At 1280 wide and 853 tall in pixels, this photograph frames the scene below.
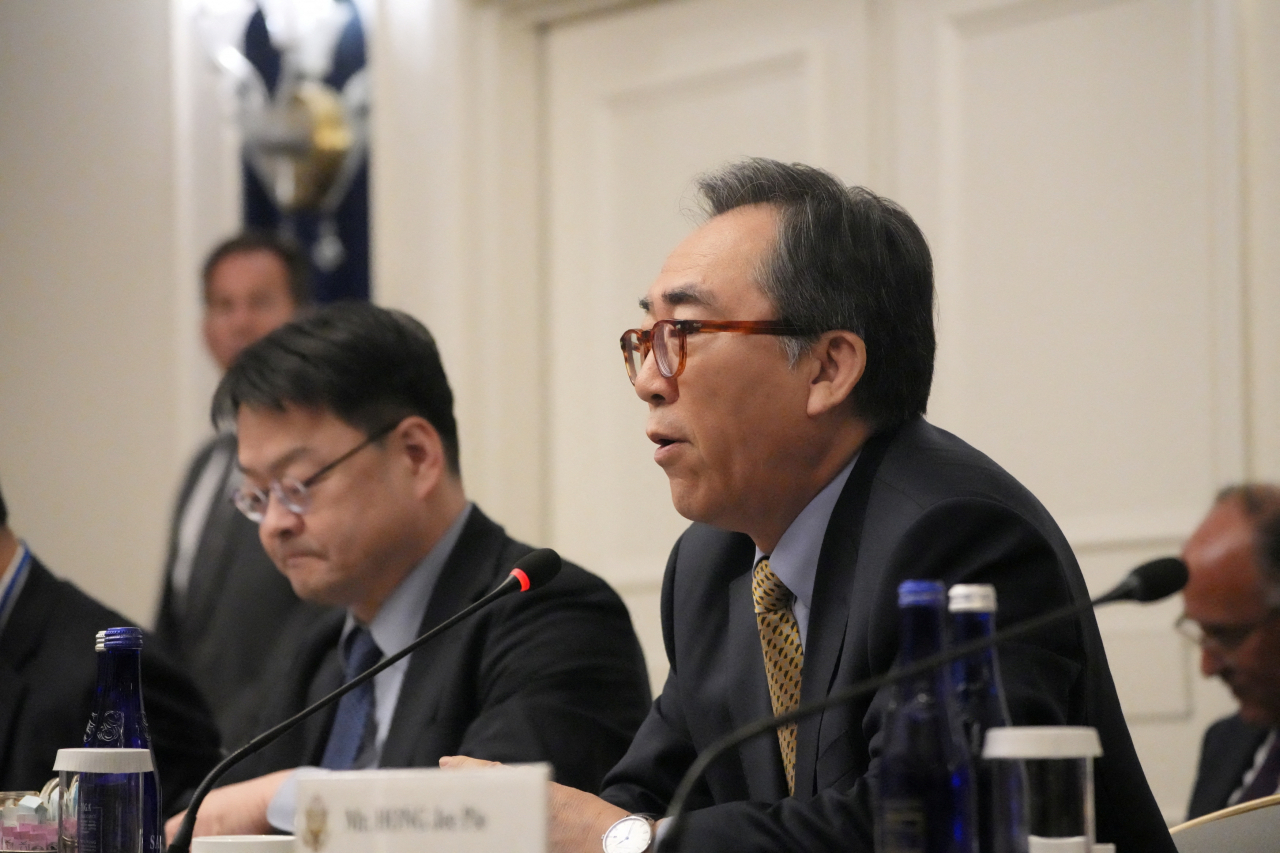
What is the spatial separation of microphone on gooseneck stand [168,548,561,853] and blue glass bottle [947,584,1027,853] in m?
0.56

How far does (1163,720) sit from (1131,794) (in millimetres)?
1800

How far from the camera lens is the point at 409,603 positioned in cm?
244

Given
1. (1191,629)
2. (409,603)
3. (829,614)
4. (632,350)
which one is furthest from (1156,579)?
(1191,629)

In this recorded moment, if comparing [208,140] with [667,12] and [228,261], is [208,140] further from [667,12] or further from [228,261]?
[667,12]

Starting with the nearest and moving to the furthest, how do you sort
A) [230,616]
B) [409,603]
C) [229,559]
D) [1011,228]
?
[409,603]
[1011,228]
[230,616]
[229,559]

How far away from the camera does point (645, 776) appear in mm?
1901

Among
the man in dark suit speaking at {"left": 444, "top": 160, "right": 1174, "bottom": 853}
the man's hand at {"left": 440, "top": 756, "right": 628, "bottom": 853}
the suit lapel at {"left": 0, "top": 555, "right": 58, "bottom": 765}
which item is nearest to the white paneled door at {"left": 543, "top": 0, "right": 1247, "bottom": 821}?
the man in dark suit speaking at {"left": 444, "top": 160, "right": 1174, "bottom": 853}

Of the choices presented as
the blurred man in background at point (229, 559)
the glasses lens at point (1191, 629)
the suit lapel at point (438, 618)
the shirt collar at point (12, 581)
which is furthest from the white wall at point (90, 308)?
the glasses lens at point (1191, 629)

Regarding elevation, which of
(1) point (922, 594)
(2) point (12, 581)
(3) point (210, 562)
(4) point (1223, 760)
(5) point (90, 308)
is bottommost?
(4) point (1223, 760)

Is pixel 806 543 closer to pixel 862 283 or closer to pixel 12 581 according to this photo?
pixel 862 283

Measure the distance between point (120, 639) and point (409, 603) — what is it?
0.91 m

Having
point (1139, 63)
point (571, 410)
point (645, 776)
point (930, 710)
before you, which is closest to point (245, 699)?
point (571, 410)

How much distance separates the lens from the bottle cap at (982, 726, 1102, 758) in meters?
1.06

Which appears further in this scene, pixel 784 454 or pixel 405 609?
pixel 405 609
